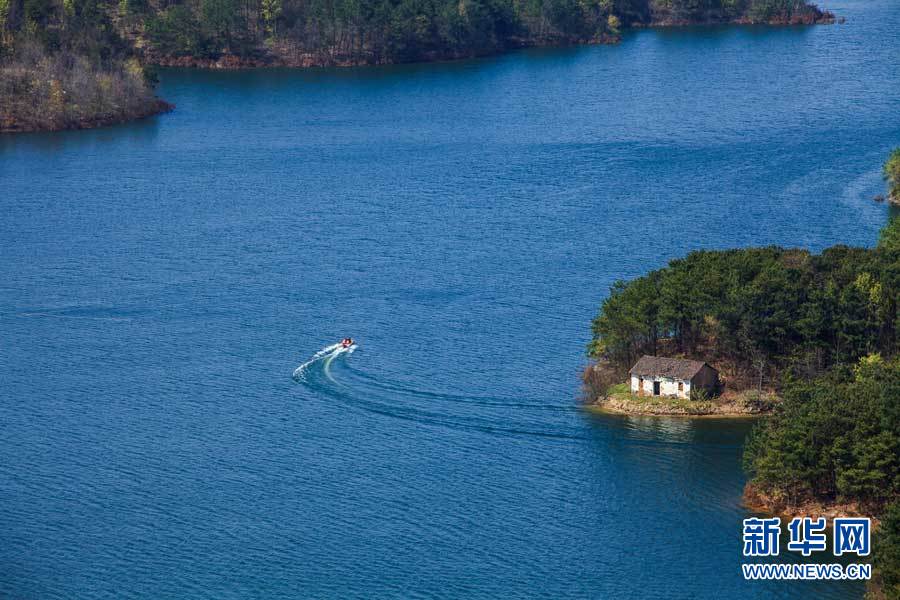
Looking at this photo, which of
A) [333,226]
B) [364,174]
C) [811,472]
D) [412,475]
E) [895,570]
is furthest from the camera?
[364,174]

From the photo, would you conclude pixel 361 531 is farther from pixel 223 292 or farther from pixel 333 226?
pixel 333 226

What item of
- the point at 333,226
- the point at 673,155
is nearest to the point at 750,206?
the point at 673,155

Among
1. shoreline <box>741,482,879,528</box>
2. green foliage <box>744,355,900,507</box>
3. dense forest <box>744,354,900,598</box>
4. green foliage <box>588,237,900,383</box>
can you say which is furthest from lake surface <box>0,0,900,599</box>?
green foliage <box>588,237,900,383</box>

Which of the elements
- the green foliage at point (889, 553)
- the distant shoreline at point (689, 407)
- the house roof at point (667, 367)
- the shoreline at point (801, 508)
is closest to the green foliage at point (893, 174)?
the house roof at point (667, 367)

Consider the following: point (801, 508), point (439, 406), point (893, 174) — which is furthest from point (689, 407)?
point (893, 174)

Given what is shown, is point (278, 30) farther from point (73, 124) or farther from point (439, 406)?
point (439, 406)

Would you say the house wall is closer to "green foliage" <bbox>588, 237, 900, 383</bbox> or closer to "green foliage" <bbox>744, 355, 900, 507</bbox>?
"green foliage" <bbox>588, 237, 900, 383</bbox>

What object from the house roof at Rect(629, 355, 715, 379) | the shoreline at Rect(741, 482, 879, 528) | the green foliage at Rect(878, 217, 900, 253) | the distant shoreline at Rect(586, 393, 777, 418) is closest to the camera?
the shoreline at Rect(741, 482, 879, 528)
